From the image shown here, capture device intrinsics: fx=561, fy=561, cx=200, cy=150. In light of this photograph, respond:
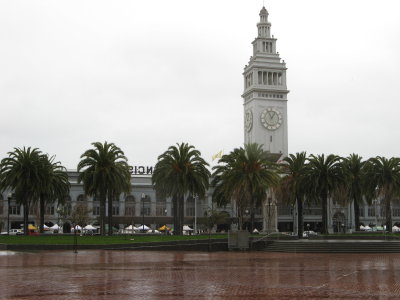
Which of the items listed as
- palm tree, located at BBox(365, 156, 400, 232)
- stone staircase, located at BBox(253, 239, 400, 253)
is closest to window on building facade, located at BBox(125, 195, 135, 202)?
palm tree, located at BBox(365, 156, 400, 232)

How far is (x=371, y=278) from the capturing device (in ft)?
73.3

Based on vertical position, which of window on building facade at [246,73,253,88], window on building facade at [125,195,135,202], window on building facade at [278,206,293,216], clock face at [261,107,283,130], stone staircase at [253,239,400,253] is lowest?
stone staircase at [253,239,400,253]

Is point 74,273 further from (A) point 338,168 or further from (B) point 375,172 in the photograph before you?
(B) point 375,172

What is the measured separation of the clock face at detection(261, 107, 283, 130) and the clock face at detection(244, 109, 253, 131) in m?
2.88

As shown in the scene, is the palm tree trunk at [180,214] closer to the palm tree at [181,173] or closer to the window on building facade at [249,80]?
the palm tree at [181,173]

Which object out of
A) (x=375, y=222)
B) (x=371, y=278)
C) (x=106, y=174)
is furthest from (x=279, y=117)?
(x=371, y=278)

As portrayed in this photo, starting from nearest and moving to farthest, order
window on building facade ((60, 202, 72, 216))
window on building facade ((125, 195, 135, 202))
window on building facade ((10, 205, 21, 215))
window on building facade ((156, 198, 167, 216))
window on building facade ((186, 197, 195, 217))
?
window on building facade ((60, 202, 72, 216)) < window on building facade ((10, 205, 21, 215)) < window on building facade ((125, 195, 135, 202)) < window on building facade ((156, 198, 167, 216)) < window on building facade ((186, 197, 195, 217))

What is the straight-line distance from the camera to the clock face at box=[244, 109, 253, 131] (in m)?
128

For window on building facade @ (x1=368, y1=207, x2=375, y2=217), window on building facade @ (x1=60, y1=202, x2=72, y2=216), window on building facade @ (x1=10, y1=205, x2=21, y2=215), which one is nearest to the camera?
window on building facade @ (x1=60, y1=202, x2=72, y2=216)

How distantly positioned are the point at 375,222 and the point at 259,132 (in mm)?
31413

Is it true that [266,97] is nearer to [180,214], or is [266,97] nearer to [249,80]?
[249,80]

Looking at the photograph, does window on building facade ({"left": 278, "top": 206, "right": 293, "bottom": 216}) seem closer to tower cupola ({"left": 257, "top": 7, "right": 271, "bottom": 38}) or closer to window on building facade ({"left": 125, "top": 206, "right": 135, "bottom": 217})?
window on building facade ({"left": 125, "top": 206, "right": 135, "bottom": 217})

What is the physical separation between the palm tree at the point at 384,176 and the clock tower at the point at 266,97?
5804cm

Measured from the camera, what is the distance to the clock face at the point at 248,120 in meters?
128
